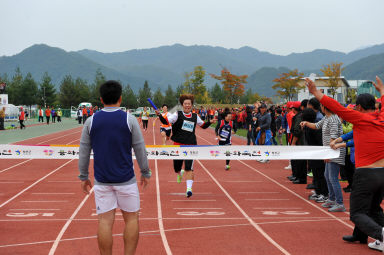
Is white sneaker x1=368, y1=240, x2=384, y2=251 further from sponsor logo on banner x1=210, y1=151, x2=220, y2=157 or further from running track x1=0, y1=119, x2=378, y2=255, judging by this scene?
sponsor logo on banner x1=210, y1=151, x2=220, y2=157

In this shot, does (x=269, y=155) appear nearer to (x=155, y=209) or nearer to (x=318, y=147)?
(x=318, y=147)

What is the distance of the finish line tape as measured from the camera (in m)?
9.30

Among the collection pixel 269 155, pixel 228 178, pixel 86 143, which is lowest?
pixel 228 178

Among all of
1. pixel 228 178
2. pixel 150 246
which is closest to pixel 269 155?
pixel 228 178

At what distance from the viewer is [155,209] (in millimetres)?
7938

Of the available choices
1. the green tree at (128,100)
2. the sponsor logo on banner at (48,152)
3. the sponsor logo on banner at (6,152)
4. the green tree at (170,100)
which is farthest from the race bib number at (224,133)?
the green tree at (170,100)

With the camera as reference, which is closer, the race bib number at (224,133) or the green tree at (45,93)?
the race bib number at (224,133)

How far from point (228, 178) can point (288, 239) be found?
19.0 feet

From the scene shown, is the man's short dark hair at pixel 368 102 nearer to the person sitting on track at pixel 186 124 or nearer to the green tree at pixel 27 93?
the person sitting on track at pixel 186 124

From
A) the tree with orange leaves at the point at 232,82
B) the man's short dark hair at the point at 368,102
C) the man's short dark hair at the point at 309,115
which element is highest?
the tree with orange leaves at the point at 232,82

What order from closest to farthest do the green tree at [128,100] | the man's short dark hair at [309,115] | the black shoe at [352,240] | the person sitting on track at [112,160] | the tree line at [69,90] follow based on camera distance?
1. the person sitting on track at [112,160]
2. the black shoe at [352,240]
3. the man's short dark hair at [309,115]
4. the tree line at [69,90]
5. the green tree at [128,100]

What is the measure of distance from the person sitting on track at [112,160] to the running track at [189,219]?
117cm

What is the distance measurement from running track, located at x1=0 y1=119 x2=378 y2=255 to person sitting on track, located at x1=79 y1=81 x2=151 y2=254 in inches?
45.9

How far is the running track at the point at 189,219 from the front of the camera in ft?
18.9
